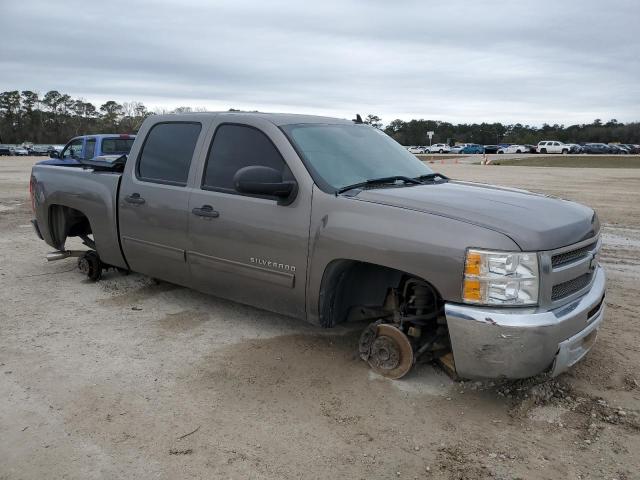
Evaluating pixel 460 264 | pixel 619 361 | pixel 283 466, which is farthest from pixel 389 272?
pixel 619 361

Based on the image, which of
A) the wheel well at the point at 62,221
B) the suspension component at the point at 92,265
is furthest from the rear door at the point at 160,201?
the wheel well at the point at 62,221

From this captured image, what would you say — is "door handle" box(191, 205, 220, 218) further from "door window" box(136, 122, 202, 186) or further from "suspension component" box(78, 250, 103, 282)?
"suspension component" box(78, 250, 103, 282)

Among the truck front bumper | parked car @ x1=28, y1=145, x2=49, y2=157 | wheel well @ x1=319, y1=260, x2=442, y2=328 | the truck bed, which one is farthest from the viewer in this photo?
parked car @ x1=28, y1=145, x2=49, y2=157

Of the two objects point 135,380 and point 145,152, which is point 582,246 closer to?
point 135,380

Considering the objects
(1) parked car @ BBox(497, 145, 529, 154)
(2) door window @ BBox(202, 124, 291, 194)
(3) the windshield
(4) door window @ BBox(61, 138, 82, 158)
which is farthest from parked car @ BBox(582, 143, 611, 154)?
(2) door window @ BBox(202, 124, 291, 194)

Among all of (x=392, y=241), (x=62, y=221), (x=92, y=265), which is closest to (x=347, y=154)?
(x=392, y=241)

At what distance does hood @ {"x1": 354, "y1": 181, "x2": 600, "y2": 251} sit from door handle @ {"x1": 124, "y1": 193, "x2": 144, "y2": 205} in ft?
7.51

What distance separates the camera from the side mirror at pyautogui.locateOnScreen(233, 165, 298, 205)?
12.6 ft

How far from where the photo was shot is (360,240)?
363 centimetres

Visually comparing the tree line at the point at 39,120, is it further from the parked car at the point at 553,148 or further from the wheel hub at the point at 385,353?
the wheel hub at the point at 385,353

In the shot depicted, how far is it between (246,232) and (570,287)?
2284 mm

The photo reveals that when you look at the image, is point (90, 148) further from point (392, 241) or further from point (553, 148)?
point (553, 148)

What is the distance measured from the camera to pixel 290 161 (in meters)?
4.12

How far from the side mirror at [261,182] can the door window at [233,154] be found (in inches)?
11.8
